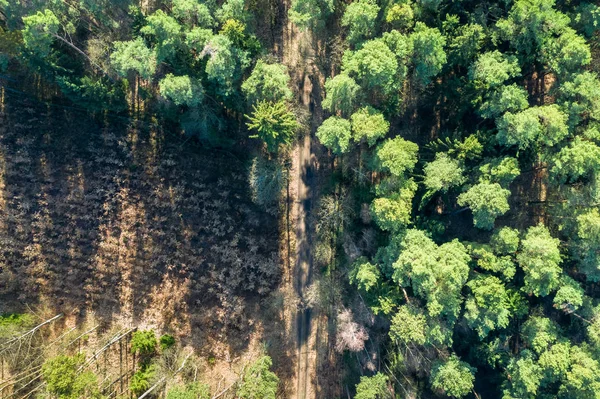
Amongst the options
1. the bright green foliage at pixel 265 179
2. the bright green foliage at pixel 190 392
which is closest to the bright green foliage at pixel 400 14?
the bright green foliage at pixel 265 179

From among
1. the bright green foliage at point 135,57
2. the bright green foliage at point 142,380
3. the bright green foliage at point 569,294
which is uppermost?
the bright green foliage at point 135,57

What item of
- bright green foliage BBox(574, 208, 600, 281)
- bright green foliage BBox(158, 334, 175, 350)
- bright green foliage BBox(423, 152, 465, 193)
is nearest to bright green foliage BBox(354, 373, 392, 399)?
bright green foliage BBox(423, 152, 465, 193)

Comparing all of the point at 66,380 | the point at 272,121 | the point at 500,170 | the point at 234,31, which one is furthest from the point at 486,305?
the point at 66,380

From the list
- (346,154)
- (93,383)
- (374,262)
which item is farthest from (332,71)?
(93,383)

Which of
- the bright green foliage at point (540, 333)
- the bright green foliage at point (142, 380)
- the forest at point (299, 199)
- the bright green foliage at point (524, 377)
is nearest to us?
the forest at point (299, 199)

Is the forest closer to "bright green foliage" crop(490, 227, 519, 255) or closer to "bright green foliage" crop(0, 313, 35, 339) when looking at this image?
"bright green foliage" crop(0, 313, 35, 339)

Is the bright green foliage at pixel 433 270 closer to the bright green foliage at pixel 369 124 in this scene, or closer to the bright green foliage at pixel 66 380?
the bright green foliage at pixel 369 124
